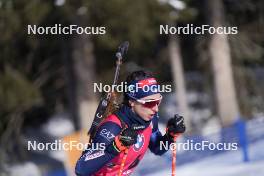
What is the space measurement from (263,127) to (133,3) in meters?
7.58

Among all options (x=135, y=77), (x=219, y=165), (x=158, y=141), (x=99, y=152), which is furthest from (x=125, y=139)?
(x=219, y=165)

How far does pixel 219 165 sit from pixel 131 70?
1431cm

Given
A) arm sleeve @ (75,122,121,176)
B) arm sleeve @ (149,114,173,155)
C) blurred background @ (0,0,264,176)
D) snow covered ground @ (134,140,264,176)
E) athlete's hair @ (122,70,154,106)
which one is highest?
blurred background @ (0,0,264,176)

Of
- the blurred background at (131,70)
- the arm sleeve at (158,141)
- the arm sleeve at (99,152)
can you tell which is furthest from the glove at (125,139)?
the blurred background at (131,70)

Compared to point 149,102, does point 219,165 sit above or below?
above

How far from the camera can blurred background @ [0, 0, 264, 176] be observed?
12.0m

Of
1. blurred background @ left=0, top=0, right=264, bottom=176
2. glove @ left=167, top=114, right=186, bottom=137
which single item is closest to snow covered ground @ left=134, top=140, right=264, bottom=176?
blurred background @ left=0, top=0, right=264, bottom=176

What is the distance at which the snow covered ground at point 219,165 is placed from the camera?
31.8ft

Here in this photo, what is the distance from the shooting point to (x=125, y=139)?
4.48m

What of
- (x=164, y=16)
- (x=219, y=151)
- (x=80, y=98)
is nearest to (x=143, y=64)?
(x=164, y=16)

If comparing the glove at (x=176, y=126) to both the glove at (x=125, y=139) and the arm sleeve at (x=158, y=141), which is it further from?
the glove at (x=125, y=139)

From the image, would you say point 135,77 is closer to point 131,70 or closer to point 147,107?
point 147,107

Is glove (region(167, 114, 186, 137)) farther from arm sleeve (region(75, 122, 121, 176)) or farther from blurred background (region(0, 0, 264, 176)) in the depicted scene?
blurred background (region(0, 0, 264, 176))

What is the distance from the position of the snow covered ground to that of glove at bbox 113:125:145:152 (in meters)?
4.70
